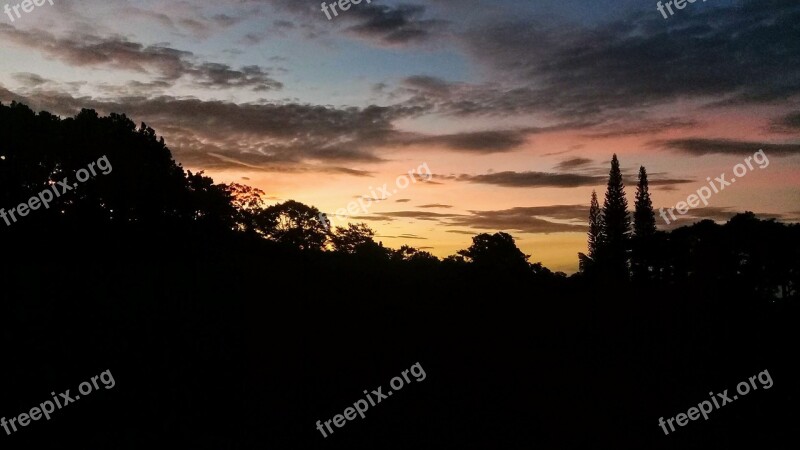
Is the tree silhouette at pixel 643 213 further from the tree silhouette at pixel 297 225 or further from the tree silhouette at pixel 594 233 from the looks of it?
the tree silhouette at pixel 297 225

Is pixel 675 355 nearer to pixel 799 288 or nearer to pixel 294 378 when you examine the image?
pixel 294 378

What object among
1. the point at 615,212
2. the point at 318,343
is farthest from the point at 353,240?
the point at 318,343

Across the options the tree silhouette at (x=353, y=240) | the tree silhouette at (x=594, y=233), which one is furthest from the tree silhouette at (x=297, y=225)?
the tree silhouette at (x=594, y=233)

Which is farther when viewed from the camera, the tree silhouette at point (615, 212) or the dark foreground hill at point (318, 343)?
the tree silhouette at point (615, 212)

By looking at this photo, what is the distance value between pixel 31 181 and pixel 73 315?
2434 cm

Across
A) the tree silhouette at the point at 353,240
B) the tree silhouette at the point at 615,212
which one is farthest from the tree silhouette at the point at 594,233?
the tree silhouette at the point at 353,240

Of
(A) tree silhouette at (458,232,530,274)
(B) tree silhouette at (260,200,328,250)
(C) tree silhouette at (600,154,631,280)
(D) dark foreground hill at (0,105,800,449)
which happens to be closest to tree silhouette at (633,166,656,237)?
(C) tree silhouette at (600,154,631,280)

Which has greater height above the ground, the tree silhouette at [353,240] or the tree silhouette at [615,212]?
the tree silhouette at [353,240]

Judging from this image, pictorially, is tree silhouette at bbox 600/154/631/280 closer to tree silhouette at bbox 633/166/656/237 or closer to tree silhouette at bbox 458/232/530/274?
tree silhouette at bbox 633/166/656/237

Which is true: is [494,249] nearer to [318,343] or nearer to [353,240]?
[353,240]

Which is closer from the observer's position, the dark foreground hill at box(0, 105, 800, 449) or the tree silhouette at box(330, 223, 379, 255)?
the dark foreground hill at box(0, 105, 800, 449)

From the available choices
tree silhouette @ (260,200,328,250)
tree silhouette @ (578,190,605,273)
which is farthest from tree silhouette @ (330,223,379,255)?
tree silhouette @ (578,190,605,273)

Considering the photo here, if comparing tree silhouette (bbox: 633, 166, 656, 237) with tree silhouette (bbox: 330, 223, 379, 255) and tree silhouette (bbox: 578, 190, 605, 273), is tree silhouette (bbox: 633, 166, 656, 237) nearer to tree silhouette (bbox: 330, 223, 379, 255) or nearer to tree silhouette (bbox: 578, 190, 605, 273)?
tree silhouette (bbox: 578, 190, 605, 273)

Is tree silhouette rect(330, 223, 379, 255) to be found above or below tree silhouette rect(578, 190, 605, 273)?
above
